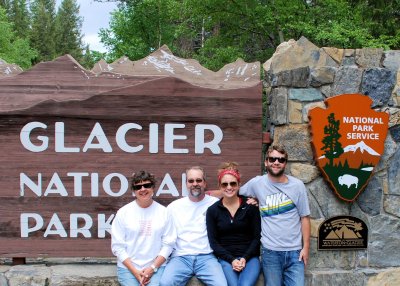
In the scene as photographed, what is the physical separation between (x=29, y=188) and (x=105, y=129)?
2.46 ft

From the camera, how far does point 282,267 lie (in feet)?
11.5

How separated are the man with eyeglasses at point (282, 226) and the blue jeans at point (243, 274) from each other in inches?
6.4

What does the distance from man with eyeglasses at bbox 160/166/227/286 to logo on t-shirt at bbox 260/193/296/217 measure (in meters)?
0.38

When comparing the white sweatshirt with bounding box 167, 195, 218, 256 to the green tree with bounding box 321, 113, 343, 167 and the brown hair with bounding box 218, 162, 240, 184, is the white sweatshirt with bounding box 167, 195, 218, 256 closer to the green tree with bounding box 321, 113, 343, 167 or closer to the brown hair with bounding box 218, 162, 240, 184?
the brown hair with bounding box 218, 162, 240, 184

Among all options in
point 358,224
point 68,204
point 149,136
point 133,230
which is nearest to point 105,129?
point 149,136

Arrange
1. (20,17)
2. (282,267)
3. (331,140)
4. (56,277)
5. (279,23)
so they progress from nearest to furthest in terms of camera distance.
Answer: (282,267)
(56,277)
(331,140)
(279,23)
(20,17)

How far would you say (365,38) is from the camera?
449 inches

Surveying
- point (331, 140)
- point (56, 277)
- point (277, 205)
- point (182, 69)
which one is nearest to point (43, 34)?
point (182, 69)

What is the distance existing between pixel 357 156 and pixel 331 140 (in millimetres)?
257

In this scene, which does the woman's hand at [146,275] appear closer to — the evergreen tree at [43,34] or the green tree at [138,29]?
the green tree at [138,29]

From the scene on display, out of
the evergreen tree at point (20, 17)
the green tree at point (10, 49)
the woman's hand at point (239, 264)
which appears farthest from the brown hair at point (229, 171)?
the evergreen tree at point (20, 17)

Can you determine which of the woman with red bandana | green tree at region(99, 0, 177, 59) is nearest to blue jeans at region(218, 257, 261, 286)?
the woman with red bandana

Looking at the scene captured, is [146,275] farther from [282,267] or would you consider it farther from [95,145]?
[95,145]

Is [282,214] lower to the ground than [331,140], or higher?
lower
